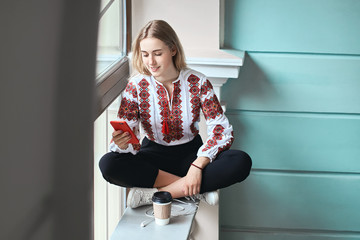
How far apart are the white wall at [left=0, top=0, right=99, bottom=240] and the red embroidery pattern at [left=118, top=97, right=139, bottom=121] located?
1.51 metres

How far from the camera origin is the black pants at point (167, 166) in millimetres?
1495

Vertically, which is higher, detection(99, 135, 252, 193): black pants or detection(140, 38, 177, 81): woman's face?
detection(140, 38, 177, 81): woman's face

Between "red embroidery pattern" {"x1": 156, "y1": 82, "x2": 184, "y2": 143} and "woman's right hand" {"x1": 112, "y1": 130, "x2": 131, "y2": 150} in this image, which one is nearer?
"woman's right hand" {"x1": 112, "y1": 130, "x2": 131, "y2": 150}

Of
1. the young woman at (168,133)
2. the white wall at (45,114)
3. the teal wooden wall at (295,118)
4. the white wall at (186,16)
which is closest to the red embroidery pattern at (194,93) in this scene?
the young woman at (168,133)

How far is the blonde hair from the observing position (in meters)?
1.50

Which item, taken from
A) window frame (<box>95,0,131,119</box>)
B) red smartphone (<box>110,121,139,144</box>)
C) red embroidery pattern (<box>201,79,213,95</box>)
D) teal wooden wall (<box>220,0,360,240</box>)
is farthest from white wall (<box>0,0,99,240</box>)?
teal wooden wall (<box>220,0,360,240</box>)

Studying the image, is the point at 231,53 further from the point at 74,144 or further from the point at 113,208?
the point at 74,144

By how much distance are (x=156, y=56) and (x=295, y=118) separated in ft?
3.18

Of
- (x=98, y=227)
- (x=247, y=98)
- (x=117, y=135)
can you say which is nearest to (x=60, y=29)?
(x=117, y=135)

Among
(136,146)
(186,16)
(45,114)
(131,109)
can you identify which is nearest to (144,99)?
(131,109)

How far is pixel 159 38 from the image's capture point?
149 cm

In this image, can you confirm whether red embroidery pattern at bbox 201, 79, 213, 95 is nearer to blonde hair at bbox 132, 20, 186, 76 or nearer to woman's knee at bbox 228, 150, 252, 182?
blonde hair at bbox 132, 20, 186, 76

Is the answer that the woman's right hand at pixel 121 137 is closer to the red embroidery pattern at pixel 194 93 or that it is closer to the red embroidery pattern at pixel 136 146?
the red embroidery pattern at pixel 136 146

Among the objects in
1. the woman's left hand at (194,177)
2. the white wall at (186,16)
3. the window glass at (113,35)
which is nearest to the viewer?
the woman's left hand at (194,177)
